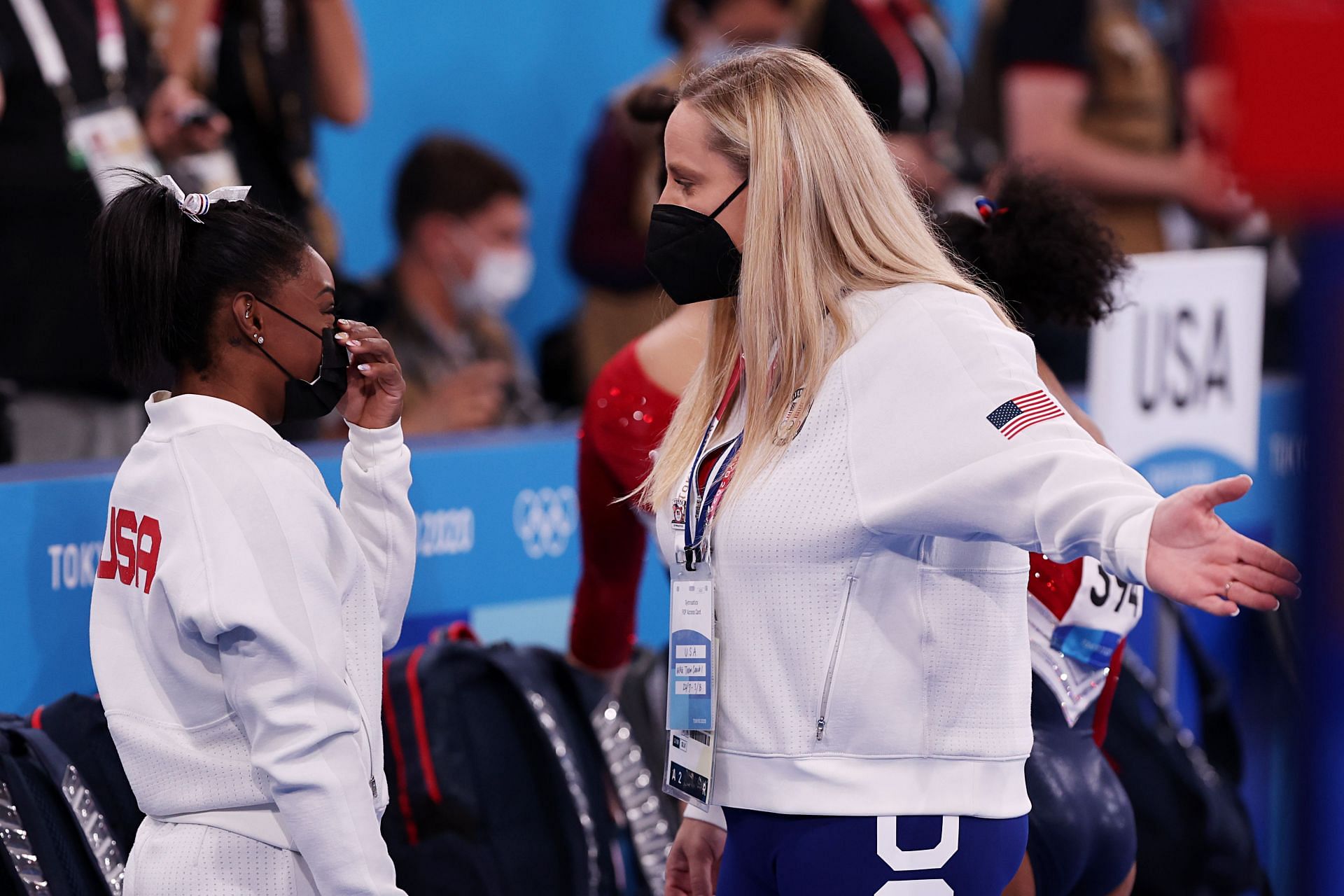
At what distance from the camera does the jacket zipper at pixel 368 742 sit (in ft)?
6.31

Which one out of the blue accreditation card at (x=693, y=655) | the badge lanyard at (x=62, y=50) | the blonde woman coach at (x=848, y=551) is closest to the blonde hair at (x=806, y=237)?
the blonde woman coach at (x=848, y=551)

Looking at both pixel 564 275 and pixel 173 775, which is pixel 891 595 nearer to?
pixel 173 775

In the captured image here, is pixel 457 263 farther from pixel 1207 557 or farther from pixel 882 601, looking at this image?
pixel 1207 557

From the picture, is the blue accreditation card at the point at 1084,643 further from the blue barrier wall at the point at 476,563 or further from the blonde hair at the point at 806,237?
the blonde hair at the point at 806,237

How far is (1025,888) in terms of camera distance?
2.37 metres

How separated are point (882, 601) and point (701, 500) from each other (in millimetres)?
264

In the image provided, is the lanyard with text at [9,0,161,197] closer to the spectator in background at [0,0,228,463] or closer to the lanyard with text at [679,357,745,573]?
the spectator in background at [0,0,228,463]

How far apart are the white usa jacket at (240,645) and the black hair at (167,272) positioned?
0.08 m

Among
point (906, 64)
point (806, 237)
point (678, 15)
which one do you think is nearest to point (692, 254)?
point (806, 237)

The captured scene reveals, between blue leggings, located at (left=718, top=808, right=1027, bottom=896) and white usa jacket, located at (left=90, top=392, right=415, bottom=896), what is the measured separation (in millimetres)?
460

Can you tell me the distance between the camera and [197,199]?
1.98 meters

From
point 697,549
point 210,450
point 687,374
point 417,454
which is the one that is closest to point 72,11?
point 417,454

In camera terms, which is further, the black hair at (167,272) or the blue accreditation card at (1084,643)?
the blue accreditation card at (1084,643)

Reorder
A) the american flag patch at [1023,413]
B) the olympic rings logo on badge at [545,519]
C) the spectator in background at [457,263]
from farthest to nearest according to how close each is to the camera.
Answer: the spectator in background at [457,263] < the olympic rings logo on badge at [545,519] < the american flag patch at [1023,413]
